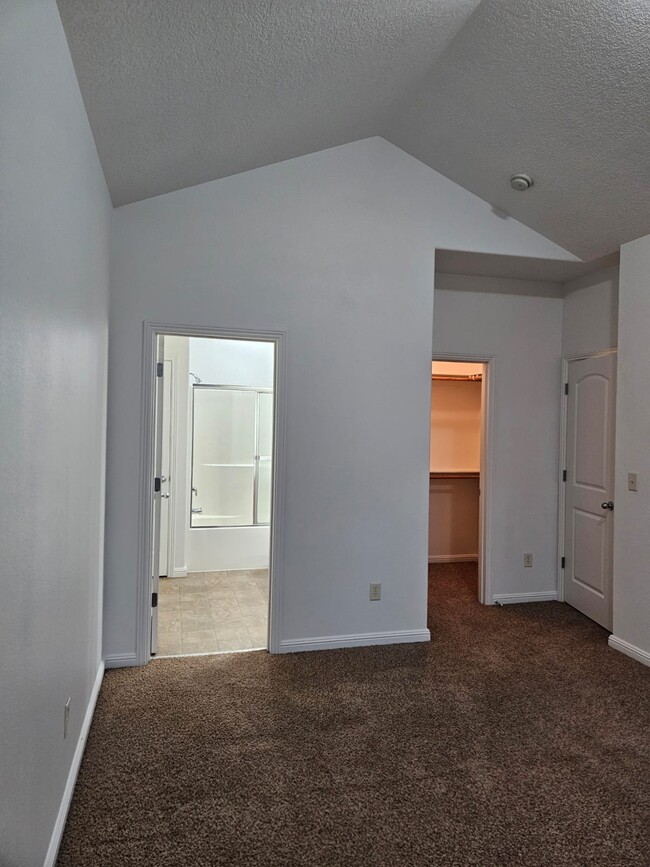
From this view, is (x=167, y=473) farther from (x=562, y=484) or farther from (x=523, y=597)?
(x=562, y=484)

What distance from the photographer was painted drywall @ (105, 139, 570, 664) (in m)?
3.16

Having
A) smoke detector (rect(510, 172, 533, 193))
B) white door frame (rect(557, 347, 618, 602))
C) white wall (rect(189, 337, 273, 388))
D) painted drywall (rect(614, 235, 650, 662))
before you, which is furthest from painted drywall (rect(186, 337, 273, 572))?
painted drywall (rect(614, 235, 650, 662))

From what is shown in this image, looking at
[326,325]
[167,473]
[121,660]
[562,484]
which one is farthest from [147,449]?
[562,484]

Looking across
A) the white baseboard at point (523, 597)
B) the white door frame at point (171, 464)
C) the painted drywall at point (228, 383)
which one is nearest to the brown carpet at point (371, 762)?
the white baseboard at point (523, 597)

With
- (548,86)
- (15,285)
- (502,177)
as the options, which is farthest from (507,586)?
(15,285)

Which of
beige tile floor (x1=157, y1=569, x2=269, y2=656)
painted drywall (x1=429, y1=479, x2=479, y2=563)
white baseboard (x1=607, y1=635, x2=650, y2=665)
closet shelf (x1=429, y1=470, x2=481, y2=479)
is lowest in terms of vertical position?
beige tile floor (x1=157, y1=569, x2=269, y2=656)

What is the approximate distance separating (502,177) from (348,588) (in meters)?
2.75

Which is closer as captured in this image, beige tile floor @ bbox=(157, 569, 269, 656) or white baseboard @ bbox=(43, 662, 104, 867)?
white baseboard @ bbox=(43, 662, 104, 867)

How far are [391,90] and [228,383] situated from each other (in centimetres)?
326

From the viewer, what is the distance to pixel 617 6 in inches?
84.5

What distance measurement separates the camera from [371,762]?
2293mm

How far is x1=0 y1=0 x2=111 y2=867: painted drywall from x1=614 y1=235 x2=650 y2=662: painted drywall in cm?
318

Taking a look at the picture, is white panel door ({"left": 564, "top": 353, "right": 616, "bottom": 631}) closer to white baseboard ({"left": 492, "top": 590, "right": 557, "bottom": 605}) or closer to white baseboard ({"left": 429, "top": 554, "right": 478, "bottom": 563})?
white baseboard ({"left": 492, "top": 590, "right": 557, "bottom": 605})

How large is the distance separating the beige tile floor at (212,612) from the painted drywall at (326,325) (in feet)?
1.43
